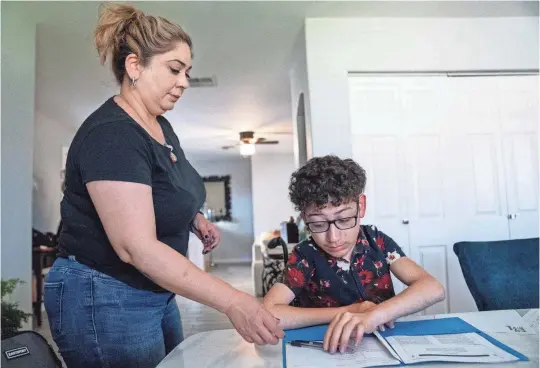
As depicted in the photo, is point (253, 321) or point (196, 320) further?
point (196, 320)

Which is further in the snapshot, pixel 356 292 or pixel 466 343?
pixel 356 292

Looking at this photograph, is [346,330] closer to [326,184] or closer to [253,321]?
[253,321]

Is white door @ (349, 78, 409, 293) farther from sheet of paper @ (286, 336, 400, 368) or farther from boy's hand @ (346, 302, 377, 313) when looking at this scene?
sheet of paper @ (286, 336, 400, 368)

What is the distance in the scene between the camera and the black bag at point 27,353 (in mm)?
1059

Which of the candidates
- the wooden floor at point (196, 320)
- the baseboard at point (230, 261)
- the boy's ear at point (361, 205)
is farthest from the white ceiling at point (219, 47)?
the baseboard at point (230, 261)

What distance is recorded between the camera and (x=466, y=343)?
844 mm

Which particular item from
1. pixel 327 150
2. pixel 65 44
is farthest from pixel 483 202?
pixel 65 44

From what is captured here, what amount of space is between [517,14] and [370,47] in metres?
1.14

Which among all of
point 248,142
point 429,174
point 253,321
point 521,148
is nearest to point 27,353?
point 253,321

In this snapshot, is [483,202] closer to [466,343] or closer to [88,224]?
[466,343]

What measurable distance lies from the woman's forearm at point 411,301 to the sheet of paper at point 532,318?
0.69 feet

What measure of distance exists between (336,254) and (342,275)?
0.07m

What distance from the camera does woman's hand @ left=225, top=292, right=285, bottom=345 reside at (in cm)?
78

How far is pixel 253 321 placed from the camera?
783mm
